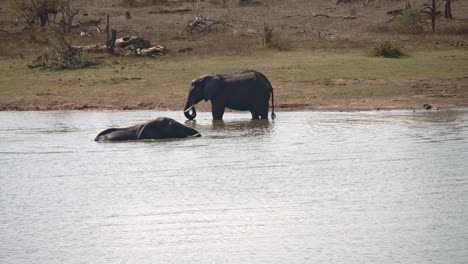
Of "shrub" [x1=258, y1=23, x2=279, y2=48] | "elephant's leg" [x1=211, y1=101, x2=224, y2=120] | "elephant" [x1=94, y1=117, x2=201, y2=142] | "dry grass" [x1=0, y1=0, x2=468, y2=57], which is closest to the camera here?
"elephant" [x1=94, y1=117, x2=201, y2=142]

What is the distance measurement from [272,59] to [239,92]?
25.7ft

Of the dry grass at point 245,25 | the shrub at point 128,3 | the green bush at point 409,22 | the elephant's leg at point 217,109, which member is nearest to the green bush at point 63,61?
the dry grass at point 245,25

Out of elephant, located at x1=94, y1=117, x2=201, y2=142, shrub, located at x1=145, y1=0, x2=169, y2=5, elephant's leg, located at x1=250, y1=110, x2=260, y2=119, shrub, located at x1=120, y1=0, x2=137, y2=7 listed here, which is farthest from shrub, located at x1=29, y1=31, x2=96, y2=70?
shrub, located at x1=145, y1=0, x2=169, y2=5

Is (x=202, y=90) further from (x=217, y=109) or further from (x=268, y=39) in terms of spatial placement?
(x=268, y=39)

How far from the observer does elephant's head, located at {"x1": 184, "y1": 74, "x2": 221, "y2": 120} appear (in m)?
19.5

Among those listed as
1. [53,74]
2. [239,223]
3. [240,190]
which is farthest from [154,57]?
[239,223]

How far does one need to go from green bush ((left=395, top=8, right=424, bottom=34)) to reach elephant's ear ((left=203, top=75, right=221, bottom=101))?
14028 millimetres

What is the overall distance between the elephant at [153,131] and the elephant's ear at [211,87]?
2.43 metres

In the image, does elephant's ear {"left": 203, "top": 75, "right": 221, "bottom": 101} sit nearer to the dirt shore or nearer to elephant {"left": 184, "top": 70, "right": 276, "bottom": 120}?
elephant {"left": 184, "top": 70, "right": 276, "bottom": 120}

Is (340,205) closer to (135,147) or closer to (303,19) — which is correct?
(135,147)

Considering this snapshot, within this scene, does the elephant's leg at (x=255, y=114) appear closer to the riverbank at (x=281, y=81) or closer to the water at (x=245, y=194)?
the water at (x=245, y=194)

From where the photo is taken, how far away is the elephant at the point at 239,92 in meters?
19.4

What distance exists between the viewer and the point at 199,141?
1670 centimetres

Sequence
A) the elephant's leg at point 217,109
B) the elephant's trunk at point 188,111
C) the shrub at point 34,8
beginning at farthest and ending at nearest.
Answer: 1. the shrub at point 34,8
2. the elephant's trunk at point 188,111
3. the elephant's leg at point 217,109
